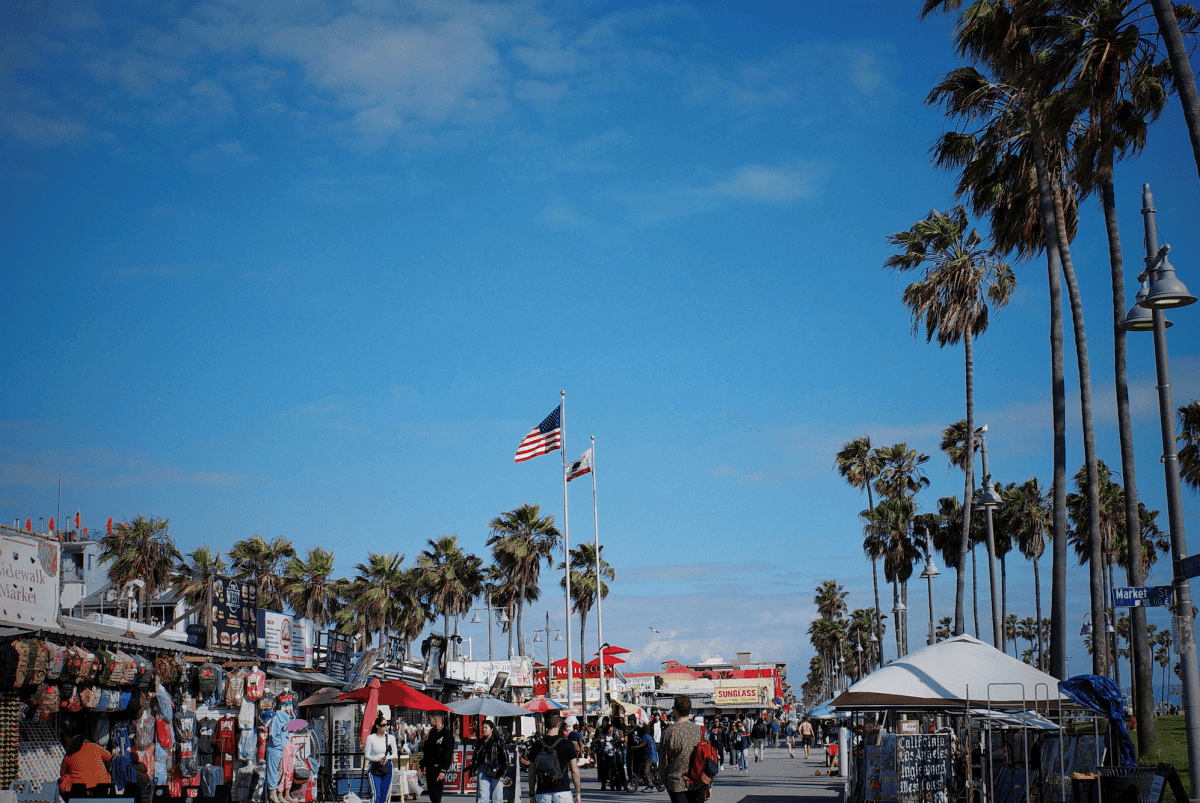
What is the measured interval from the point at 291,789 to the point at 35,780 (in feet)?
13.1

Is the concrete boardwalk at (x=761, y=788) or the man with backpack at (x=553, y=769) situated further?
the concrete boardwalk at (x=761, y=788)

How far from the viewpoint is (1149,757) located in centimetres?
1961

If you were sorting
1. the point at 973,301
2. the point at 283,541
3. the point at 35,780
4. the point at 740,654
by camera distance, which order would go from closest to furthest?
the point at 35,780
the point at 973,301
the point at 283,541
the point at 740,654

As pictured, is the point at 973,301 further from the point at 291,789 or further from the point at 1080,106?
the point at 291,789

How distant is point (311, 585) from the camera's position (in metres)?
57.5

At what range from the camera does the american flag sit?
122ft

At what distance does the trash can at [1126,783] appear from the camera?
12820mm

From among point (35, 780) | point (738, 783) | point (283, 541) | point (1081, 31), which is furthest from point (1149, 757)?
point (283, 541)

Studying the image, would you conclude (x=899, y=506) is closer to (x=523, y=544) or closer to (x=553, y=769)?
(x=523, y=544)

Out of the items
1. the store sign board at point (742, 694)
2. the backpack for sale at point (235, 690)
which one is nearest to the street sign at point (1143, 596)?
the backpack for sale at point (235, 690)

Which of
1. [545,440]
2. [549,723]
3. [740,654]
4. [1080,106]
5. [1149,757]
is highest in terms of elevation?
[1080,106]

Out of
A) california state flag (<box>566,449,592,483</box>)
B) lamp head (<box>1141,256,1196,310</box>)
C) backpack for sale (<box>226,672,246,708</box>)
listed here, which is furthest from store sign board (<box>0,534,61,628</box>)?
california state flag (<box>566,449,592,483</box>)

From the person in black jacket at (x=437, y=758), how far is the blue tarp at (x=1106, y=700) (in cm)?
1064

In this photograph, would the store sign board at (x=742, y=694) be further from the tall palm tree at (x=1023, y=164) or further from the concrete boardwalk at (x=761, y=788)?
the tall palm tree at (x=1023, y=164)
